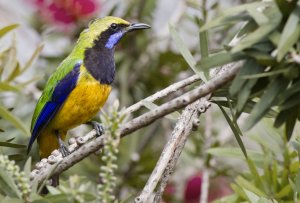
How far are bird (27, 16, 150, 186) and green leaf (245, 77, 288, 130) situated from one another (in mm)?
2134

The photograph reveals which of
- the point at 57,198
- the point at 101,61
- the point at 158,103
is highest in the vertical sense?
the point at 57,198

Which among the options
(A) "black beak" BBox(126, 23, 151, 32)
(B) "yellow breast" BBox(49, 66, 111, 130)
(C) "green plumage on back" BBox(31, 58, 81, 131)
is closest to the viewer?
(B) "yellow breast" BBox(49, 66, 111, 130)

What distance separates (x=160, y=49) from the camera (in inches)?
195

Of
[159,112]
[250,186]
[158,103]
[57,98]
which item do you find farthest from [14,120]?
[158,103]

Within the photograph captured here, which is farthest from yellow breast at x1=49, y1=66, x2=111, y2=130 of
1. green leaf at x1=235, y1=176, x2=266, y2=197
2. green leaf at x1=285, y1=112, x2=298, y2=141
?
green leaf at x1=285, y1=112, x2=298, y2=141

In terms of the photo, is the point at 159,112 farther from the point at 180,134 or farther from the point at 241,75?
the point at 180,134

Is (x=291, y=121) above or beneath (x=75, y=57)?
above

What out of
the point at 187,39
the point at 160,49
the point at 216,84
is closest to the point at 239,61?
the point at 216,84

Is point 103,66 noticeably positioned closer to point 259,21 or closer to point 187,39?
point 187,39

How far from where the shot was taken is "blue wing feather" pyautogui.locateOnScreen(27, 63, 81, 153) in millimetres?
3775

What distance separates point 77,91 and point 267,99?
228 centimetres

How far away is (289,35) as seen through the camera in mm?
1454

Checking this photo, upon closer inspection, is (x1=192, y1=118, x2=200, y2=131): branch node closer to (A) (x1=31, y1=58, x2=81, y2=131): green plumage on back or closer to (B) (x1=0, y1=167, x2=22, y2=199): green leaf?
(B) (x1=0, y1=167, x2=22, y2=199): green leaf

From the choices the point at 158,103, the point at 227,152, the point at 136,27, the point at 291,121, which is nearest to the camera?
the point at 291,121
